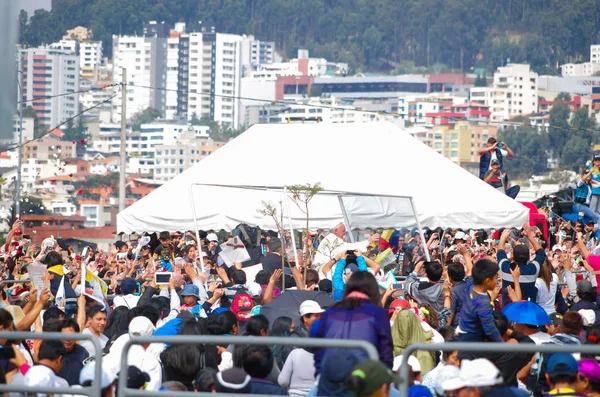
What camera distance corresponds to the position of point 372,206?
15.0 metres

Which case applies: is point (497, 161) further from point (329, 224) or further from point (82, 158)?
point (82, 158)

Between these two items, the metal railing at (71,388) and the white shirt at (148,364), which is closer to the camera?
the metal railing at (71,388)

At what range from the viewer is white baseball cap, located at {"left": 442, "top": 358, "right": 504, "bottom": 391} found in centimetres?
531

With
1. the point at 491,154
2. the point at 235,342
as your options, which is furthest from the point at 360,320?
the point at 491,154

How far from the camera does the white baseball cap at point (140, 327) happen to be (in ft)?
24.0

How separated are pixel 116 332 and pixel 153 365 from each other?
148cm

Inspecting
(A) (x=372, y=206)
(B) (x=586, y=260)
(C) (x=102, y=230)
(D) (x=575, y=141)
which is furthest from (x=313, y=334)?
(D) (x=575, y=141)

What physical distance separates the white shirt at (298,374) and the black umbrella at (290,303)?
2.03m

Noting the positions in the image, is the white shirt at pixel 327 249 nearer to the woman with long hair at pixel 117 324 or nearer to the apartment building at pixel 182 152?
the woman with long hair at pixel 117 324

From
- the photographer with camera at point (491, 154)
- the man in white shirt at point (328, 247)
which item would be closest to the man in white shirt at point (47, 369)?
the man in white shirt at point (328, 247)

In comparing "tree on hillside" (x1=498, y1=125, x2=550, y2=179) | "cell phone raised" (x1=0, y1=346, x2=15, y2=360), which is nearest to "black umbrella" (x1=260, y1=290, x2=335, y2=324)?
"cell phone raised" (x1=0, y1=346, x2=15, y2=360)

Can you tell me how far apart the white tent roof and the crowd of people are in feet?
3.06

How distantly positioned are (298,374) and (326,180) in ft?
20.1

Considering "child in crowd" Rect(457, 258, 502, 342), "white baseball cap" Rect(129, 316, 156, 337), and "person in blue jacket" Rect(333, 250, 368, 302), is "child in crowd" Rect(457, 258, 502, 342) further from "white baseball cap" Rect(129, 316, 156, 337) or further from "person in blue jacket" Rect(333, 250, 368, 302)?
"person in blue jacket" Rect(333, 250, 368, 302)
